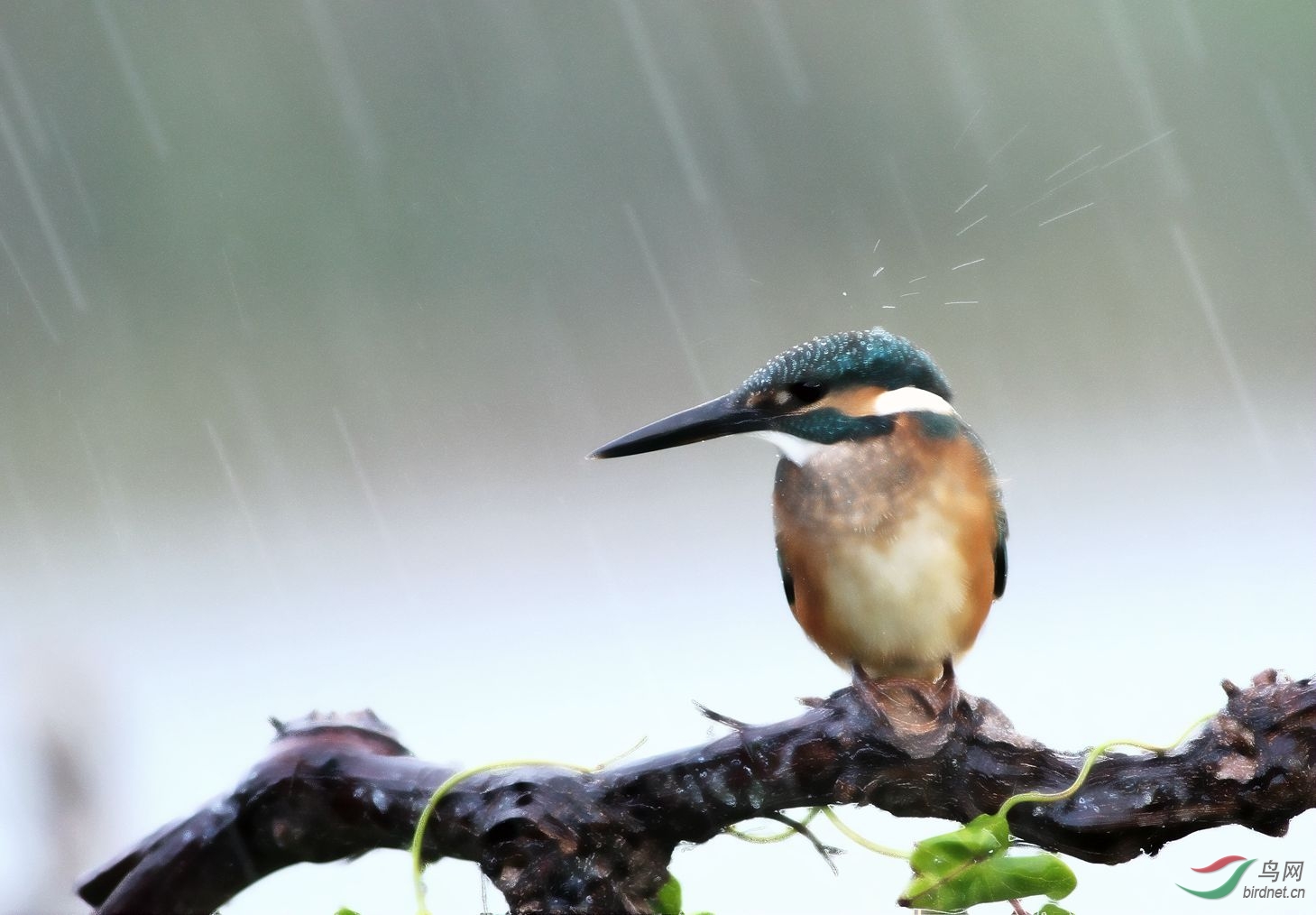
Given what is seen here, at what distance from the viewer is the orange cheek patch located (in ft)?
2.02

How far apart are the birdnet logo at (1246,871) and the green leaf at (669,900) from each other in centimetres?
25

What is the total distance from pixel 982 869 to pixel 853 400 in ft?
0.79

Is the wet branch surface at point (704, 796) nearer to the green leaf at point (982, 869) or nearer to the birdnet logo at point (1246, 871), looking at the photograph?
the green leaf at point (982, 869)

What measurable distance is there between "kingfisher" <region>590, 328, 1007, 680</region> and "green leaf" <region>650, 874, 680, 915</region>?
0.18 m

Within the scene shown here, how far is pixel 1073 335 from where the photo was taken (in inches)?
45.9

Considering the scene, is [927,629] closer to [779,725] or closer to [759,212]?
[779,725]

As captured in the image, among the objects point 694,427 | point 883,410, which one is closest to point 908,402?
point 883,410

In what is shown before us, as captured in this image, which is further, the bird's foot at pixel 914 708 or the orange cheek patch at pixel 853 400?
the orange cheek patch at pixel 853 400

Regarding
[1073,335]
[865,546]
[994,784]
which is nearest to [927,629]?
[865,546]

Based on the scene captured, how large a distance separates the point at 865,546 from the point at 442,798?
10.2 inches

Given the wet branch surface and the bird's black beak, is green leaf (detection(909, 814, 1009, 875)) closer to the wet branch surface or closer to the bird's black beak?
the wet branch surface

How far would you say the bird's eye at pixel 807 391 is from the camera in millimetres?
597

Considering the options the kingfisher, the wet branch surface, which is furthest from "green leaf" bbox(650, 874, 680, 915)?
the kingfisher

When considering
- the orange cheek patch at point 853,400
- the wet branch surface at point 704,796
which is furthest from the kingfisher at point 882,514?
the wet branch surface at point 704,796
